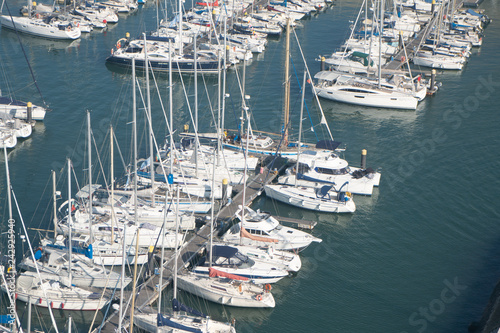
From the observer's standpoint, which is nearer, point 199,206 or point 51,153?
point 199,206

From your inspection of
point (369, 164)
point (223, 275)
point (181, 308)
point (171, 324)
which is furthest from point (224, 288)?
point (369, 164)

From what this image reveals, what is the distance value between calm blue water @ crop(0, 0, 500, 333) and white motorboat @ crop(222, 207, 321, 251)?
145 cm

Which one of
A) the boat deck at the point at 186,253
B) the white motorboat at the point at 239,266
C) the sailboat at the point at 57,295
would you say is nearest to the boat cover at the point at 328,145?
the boat deck at the point at 186,253

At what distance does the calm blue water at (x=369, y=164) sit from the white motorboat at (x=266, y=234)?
1.45 m

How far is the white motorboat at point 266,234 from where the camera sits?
5875cm

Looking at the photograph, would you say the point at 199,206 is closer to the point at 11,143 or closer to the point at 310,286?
the point at 310,286

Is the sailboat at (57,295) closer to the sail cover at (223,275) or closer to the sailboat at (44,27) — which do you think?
the sail cover at (223,275)

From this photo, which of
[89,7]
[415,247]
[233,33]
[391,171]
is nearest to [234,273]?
[415,247]

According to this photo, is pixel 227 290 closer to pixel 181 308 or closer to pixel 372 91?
pixel 181 308

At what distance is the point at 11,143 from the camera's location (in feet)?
240

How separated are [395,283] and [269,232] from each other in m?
9.65

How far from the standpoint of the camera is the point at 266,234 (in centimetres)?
5947

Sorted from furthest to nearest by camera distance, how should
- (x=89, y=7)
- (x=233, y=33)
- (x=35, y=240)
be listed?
(x=89, y=7)
(x=233, y=33)
(x=35, y=240)

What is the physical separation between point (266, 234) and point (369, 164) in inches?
722
